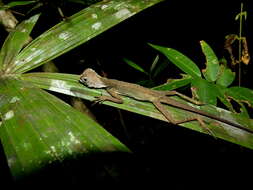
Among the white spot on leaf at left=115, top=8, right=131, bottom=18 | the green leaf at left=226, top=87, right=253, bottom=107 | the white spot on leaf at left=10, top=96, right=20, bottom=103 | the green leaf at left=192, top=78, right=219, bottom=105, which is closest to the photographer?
the white spot on leaf at left=10, top=96, right=20, bottom=103

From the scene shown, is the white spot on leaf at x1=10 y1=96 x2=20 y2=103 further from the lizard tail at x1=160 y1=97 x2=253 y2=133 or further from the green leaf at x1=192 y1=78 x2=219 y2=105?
the green leaf at x1=192 y1=78 x2=219 y2=105

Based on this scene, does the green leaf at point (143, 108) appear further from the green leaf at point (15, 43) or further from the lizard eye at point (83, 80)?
the green leaf at point (15, 43)

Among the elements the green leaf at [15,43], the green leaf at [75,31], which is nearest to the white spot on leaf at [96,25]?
the green leaf at [75,31]

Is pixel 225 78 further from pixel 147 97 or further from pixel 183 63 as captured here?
pixel 147 97

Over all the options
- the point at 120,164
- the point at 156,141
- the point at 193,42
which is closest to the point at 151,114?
the point at 120,164

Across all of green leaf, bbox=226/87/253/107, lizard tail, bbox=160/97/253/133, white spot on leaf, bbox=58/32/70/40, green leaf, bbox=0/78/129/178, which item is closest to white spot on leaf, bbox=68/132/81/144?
green leaf, bbox=0/78/129/178

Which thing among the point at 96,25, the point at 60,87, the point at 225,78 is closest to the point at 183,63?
the point at 225,78

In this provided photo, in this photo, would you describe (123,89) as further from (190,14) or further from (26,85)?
(190,14)

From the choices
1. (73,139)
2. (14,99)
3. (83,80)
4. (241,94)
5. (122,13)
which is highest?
(122,13)
